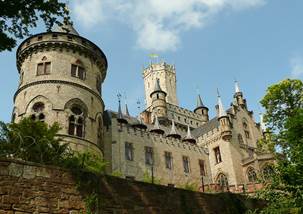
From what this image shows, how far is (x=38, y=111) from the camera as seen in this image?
2886cm

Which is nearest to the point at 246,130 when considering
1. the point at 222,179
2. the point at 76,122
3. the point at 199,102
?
the point at 222,179

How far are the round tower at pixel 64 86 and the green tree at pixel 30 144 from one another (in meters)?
6.07

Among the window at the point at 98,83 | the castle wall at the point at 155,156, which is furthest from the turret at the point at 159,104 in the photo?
the window at the point at 98,83

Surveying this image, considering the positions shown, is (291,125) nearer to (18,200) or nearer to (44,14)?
(44,14)

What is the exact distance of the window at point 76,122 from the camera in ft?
93.5

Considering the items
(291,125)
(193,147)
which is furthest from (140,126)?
(291,125)

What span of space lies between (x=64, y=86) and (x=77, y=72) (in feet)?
6.11

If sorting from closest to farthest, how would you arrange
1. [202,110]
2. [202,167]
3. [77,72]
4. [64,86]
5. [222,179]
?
[64,86] → [77,72] → [222,179] → [202,167] → [202,110]

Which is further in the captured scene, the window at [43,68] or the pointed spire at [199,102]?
the pointed spire at [199,102]

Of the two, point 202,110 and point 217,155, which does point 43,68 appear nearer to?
point 217,155

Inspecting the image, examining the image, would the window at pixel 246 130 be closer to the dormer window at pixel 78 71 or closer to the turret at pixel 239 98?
the turret at pixel 239 98

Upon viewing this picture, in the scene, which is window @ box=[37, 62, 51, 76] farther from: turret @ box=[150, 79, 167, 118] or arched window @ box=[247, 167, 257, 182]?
turret @ box=[150, 79, 167, 118]

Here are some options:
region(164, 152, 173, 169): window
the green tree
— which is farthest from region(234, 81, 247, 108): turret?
the green tree

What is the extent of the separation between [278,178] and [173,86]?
67055 millimetres
